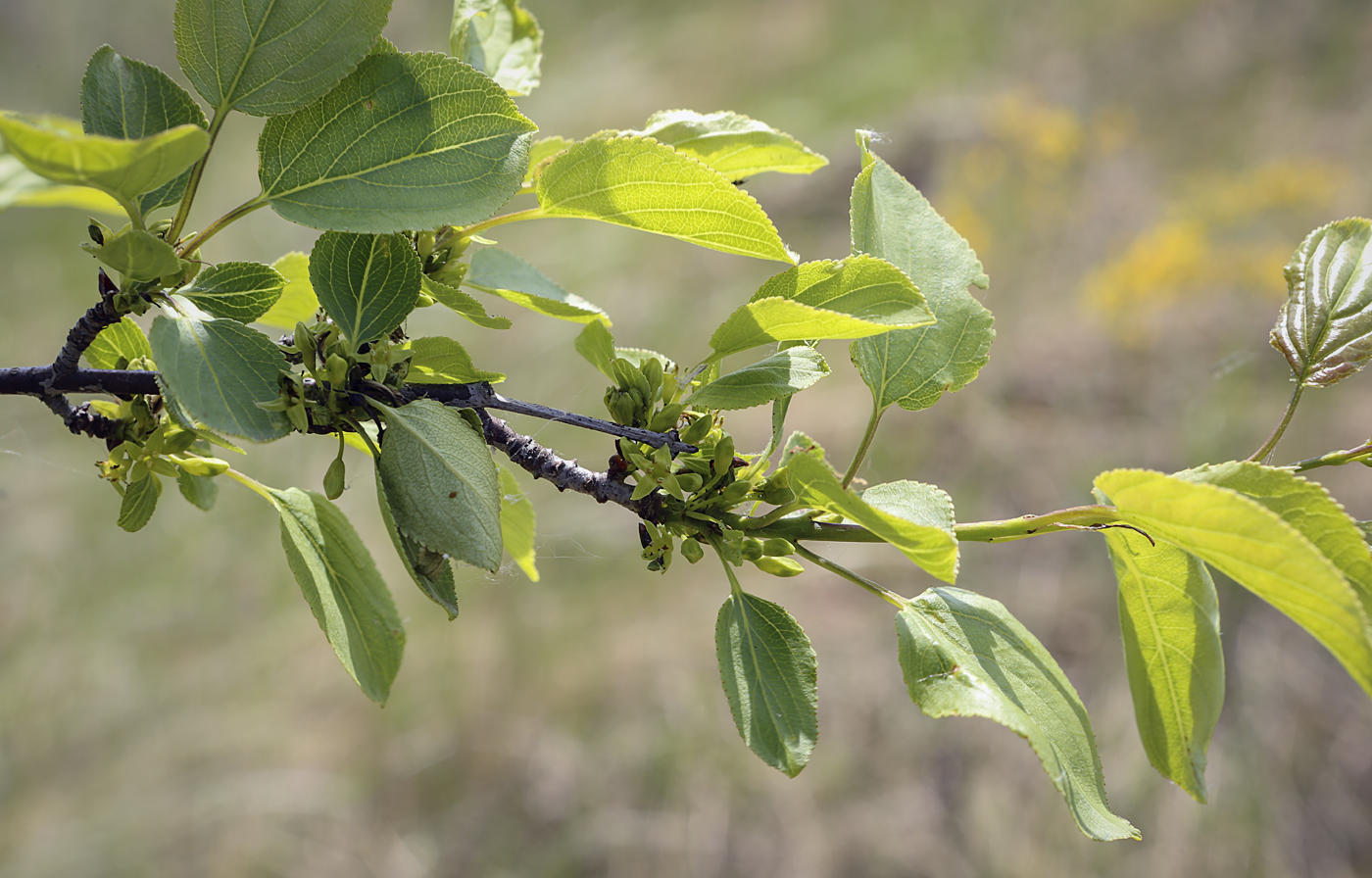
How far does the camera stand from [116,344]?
25.1 inches

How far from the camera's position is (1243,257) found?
339 cm

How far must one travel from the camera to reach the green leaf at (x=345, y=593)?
1.66 feet

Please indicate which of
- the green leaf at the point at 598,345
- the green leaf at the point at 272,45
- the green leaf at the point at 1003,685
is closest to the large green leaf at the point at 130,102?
the green leaf at the point at 272,45

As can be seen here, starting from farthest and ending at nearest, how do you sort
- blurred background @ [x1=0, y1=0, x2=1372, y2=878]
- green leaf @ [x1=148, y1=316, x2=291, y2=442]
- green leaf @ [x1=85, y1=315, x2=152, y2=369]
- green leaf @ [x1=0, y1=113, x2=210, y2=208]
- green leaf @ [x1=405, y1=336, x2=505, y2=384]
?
blurred background @ [x1=0, y1=0, x2=1372, y2=878], green leaf @ [x1=85, y1=315, x2=152, y2=369], green leaf @ [x1=405, y1=336, x2=505, y2=384], green leaf @ [x1=148, y1=316, x2=291, y2=442], green leaf @ [x1=0, y1=113, x2=210, y2=208]

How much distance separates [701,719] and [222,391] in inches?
88.6

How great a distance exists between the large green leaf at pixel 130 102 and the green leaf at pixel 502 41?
21cm

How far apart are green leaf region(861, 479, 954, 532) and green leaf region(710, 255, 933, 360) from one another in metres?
0.11

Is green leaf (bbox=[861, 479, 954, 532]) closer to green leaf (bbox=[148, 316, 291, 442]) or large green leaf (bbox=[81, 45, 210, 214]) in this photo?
green leaf (bbox=[148, 316, 291, 442])

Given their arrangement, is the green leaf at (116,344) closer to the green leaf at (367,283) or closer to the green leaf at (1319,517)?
the green leaf at (367,283)

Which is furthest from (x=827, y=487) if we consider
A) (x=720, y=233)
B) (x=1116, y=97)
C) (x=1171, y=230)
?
(x=1116, y=97)

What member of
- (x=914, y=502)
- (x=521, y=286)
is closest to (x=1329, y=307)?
(x=914, y=502)

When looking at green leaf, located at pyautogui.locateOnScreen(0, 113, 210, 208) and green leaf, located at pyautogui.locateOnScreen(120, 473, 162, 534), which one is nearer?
green leaf, located at pyautogui.locateOnScreen(0, 113, 210, 208)

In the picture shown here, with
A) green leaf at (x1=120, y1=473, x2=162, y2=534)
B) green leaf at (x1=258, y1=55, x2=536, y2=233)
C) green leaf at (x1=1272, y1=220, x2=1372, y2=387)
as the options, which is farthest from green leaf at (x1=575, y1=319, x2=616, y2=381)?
green leaf at (x1=1272, y1=220, x2=1372, y2=387)

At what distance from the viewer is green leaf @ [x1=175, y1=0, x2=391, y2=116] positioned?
458 mm
